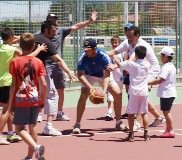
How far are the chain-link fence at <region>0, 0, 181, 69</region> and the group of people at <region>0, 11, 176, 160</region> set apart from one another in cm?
655

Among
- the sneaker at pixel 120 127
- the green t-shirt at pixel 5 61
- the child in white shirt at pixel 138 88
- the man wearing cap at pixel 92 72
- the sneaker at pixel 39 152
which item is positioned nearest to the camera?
the sneaker at pixel 39 152

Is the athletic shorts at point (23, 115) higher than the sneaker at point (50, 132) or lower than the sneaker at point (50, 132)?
higher

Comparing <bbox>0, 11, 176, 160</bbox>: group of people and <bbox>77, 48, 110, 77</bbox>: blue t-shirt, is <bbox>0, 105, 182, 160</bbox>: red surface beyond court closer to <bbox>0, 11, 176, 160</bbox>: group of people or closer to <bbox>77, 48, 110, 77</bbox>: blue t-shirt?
<bbox>0, 11, 176, 160</bbox>: group of people

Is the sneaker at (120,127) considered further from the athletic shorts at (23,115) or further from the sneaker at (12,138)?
the athletic shorts at (23,115)

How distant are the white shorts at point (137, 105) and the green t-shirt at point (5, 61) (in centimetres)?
206

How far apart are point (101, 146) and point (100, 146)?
0.05 feet

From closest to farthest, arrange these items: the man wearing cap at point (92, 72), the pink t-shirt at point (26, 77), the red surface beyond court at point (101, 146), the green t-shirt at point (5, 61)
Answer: the pink t-shirt at point (26, 77) → the red surface beyond court at point (101, 146) → the green t-shirt at point (5, 61) → the man wearing cap at point (92, 72)

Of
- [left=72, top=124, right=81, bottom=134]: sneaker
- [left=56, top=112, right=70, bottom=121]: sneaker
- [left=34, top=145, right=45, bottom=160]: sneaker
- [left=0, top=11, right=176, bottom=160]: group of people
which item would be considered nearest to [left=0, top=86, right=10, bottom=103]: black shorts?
[left=0, top=11, right=176, bottom=160]: group of people

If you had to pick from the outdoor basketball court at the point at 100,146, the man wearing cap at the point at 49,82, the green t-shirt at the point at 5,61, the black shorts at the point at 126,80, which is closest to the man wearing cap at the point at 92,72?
the man wearing cap at the point at 49,82

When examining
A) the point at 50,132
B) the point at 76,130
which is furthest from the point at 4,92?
the point at 76,130

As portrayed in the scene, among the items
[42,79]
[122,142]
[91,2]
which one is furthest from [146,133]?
[91,2]

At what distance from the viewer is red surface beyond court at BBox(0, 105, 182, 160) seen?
32.8ft

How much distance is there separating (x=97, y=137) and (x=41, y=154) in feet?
9.47

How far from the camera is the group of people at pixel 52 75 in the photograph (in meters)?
9.27
